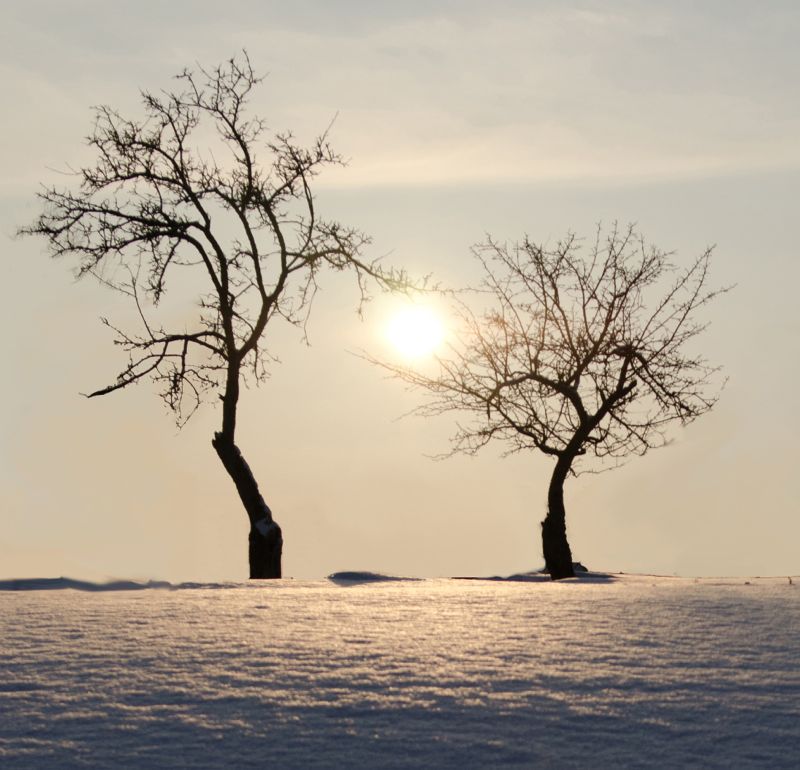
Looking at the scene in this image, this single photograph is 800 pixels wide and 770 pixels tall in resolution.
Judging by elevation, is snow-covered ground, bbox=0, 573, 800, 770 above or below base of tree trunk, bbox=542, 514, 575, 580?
below

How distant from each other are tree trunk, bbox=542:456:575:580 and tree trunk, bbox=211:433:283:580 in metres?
3.97

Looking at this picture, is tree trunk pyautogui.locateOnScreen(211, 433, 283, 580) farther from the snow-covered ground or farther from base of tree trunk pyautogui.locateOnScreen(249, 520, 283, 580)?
the snow-covered ground

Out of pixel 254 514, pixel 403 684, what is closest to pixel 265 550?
pixel 254 514

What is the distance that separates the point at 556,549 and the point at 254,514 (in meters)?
4.48

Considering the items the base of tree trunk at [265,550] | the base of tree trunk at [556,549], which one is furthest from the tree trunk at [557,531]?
the base of tree trunk at [265,550]

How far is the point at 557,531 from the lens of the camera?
637 inches

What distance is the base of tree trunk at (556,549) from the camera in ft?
52.9

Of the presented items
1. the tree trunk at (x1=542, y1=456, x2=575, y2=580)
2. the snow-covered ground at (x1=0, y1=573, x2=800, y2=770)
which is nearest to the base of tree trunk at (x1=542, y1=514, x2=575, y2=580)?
the tree trunk at (x1=542, y1=456, x2=575, y2=580)

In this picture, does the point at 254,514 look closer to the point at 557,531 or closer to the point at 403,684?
the point at 557,531

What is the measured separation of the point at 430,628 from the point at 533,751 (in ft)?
6.16

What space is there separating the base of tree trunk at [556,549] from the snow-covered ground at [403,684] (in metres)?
9.00

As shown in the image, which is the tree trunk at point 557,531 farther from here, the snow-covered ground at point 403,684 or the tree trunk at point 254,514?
the snow-covered ground at point 403,684

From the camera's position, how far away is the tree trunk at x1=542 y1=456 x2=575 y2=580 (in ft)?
53.0

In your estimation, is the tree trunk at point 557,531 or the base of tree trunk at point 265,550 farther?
the tree trunk at point 557,531
